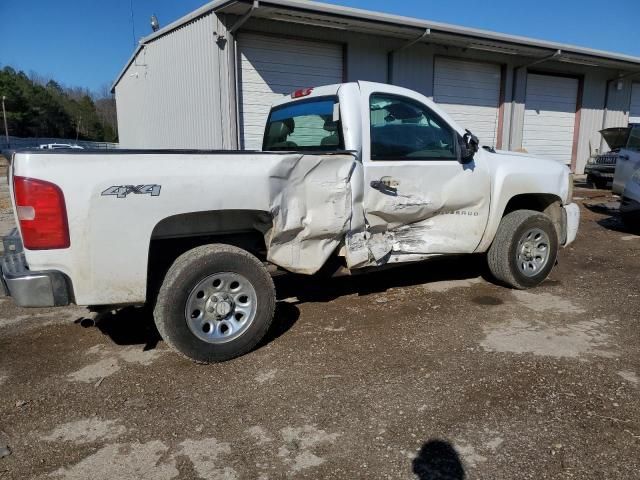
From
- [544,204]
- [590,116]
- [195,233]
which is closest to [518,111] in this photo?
[590,116]

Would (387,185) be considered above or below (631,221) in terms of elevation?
above

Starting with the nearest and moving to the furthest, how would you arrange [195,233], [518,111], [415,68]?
[195,233] < [415,68] < [518,111]

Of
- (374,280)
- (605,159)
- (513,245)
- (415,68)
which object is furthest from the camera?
(605,159)

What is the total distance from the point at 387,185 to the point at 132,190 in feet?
7.01

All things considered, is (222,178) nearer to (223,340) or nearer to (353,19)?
(223,340)

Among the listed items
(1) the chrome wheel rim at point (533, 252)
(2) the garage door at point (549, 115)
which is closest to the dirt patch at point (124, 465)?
(1) the chrome wheel rim at point (533, 252)

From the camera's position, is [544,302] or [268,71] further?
[268,71]

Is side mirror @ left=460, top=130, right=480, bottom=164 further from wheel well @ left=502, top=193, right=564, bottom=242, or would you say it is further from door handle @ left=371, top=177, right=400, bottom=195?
wheel well @ left=502, top=193, right=564, bottom=242

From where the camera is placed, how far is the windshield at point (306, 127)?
4.38 metres

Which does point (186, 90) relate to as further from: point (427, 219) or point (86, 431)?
point (86, 431)

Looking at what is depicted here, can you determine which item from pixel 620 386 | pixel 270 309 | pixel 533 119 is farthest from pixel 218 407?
pixel 533 119

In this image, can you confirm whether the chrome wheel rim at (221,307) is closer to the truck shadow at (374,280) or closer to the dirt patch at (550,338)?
the truck shadow at (374,280)

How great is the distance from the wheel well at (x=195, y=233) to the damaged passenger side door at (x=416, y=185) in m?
1.03

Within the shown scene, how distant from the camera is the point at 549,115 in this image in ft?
57.2
